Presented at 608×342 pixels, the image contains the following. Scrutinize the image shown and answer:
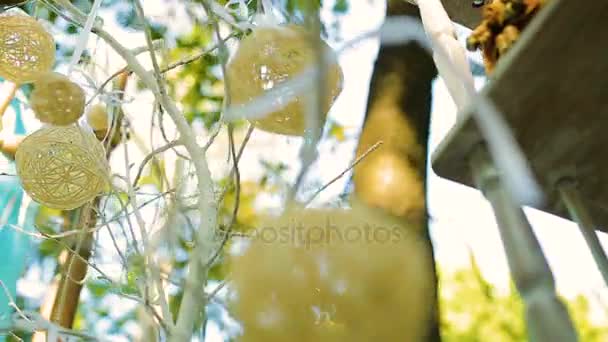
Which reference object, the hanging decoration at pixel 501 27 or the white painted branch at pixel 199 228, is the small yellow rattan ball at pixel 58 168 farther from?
the hanging decoration at pixel 501 27

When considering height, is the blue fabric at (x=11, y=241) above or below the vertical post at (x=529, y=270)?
above

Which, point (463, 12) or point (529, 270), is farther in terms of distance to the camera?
point (463, 12)

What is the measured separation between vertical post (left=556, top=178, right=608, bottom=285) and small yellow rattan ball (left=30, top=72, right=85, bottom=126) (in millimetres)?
373

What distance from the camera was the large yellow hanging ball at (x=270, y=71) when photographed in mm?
461

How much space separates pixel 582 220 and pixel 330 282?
335mm

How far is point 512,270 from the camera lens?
243 mm

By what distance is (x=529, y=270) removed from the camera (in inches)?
9.3

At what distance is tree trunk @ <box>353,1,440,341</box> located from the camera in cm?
100

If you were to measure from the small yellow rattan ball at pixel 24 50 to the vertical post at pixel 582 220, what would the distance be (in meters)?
0.54

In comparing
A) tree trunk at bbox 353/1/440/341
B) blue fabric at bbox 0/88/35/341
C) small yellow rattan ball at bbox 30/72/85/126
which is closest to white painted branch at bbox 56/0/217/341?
small yellow rattan ball at bbox 30/72/85/126

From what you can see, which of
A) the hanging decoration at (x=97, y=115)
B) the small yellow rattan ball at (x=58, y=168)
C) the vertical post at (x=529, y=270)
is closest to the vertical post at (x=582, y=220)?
the vertical post at (x=529, y=270)

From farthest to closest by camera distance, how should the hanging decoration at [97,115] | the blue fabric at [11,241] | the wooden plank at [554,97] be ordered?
the blue fabric at [11,241] < the hanging decoration at [97,115] < the wooden plank at [554,97]

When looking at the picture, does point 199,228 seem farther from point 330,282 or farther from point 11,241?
point 11,241

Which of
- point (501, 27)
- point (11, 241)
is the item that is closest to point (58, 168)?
point (501, 27)
